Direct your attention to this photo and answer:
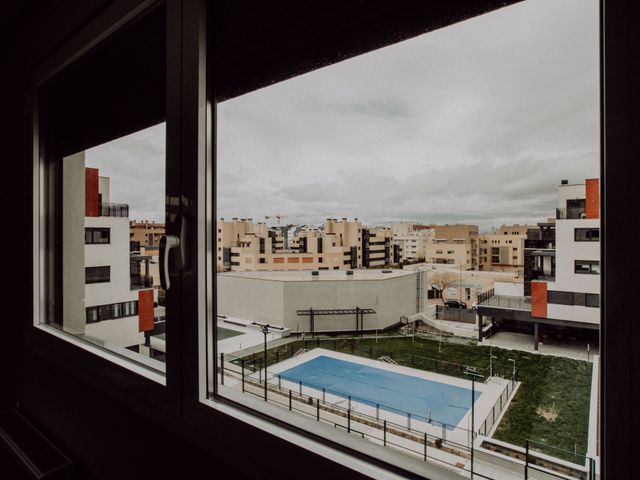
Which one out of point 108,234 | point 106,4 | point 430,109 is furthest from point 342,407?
point 106,4

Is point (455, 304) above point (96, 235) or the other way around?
the other way around

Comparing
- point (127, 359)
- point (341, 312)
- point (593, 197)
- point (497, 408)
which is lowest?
point (127, 359)

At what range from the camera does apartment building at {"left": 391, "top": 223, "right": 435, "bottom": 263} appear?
804mm

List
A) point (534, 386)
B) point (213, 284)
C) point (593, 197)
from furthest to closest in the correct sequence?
point (213, 284) → point (534, 386) → point (593, 197)

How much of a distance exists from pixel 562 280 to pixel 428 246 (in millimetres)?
241

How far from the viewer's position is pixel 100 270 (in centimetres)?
167

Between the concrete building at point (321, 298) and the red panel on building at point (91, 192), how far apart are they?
0.96 meters

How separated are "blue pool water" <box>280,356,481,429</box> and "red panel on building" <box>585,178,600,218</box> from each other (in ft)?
1.25

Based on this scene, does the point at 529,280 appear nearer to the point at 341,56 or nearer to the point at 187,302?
the point at 341,56

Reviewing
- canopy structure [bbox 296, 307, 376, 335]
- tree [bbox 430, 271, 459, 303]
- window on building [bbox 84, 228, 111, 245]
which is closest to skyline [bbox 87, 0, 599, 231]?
tree [bbox 430, 271, 459, 303]

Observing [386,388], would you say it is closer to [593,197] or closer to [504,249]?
[504,249]

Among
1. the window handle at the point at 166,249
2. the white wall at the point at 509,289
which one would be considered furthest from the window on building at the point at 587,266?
the window handle at the point at 166,249

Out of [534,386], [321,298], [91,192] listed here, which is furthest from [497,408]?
[91,192]

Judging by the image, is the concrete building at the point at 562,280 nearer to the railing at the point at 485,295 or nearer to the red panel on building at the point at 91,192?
the railing at the point at 485,295
